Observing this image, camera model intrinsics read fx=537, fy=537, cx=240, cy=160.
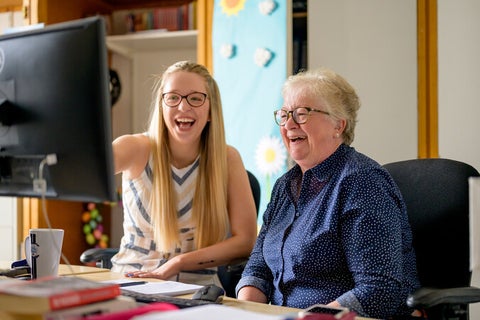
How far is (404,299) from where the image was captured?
135cm

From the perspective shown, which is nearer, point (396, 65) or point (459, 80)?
point (459, 80)

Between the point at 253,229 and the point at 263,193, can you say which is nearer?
the point at 253,229

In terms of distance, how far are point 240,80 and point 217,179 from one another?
3.53ft

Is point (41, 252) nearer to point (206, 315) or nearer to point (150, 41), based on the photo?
point (206, 315)

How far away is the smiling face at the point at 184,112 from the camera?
1830mm

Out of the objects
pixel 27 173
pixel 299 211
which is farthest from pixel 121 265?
pixel 27 173

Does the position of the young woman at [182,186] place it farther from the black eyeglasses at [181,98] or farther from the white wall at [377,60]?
the white wall at [377,60]

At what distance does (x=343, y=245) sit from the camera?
1.36 metres

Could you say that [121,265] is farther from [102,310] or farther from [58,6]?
[58,6]

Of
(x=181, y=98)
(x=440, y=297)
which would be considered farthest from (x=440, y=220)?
(x=181, y=98)

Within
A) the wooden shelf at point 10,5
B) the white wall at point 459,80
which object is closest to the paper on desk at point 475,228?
the white wall at point 459,80

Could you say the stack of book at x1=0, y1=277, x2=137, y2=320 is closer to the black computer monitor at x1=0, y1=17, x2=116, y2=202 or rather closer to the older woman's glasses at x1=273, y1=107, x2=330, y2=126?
the black computer monitor at x1=0, y1=17, x2=116, y2=202

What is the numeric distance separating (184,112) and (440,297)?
1023 mm

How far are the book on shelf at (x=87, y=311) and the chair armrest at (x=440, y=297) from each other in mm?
601
